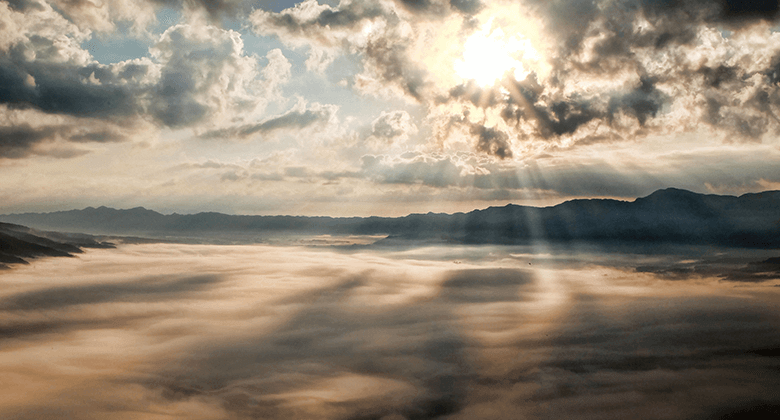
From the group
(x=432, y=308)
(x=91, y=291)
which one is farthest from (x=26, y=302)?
(x=432, y=308)

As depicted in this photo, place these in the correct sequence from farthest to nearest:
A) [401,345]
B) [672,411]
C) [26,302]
A: [26,302] → [401,345] → [672,411]

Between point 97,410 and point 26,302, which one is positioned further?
point 26,302

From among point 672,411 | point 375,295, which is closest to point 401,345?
point 672,411

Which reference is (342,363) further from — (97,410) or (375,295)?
(375,295)

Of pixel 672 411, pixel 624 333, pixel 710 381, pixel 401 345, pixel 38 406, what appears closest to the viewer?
pixel 38 406

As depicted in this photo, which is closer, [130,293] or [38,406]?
[38,406]

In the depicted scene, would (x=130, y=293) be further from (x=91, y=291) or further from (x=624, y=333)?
(x=624, y=333)

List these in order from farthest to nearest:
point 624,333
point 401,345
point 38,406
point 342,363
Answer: point 624,333 → point 401,345 → point 342,363 → point 38,406

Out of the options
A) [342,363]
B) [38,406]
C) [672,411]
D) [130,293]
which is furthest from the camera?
[130,293]
